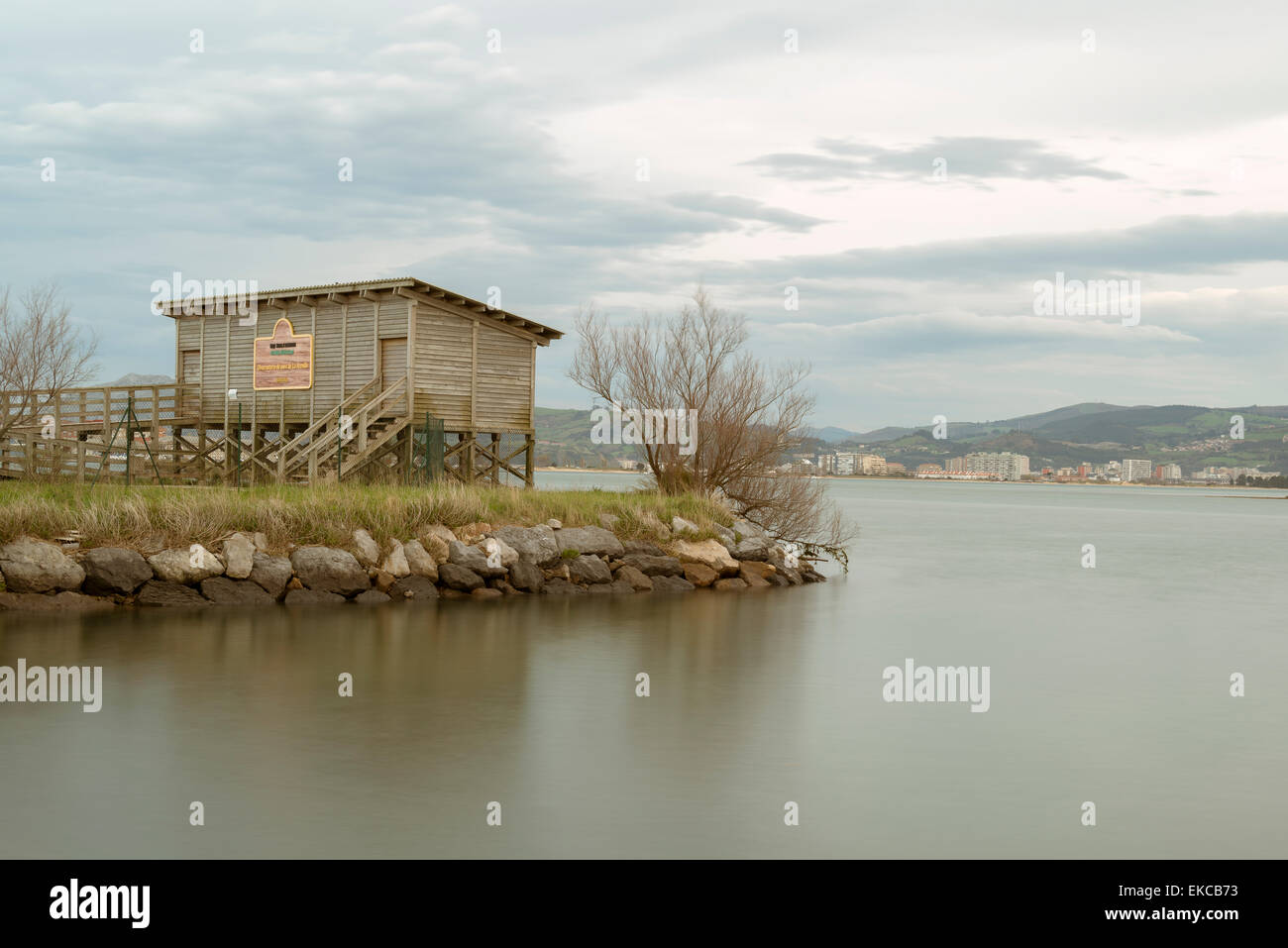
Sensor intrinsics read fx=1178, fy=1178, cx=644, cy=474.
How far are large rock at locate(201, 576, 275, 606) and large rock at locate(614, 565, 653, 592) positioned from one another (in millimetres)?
7158

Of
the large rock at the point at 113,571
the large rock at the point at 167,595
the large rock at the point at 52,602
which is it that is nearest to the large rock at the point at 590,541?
the large rock at the point at 167,595

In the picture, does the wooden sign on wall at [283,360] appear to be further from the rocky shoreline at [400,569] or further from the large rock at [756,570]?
the large rock at [756,570]

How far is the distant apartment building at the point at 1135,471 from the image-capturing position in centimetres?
19125

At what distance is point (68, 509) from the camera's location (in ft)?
64.7

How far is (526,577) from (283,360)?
44.4 ft

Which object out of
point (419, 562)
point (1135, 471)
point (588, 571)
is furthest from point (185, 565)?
point (1135, 471)

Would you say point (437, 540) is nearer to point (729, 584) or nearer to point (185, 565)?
point (185, 565)

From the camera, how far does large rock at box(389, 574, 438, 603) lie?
21.3 m

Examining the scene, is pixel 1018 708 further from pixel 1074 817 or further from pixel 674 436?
pixel 674 436

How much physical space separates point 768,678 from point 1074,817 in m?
6.33

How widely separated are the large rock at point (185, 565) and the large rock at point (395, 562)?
291 centimetres

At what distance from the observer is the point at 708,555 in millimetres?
25641
